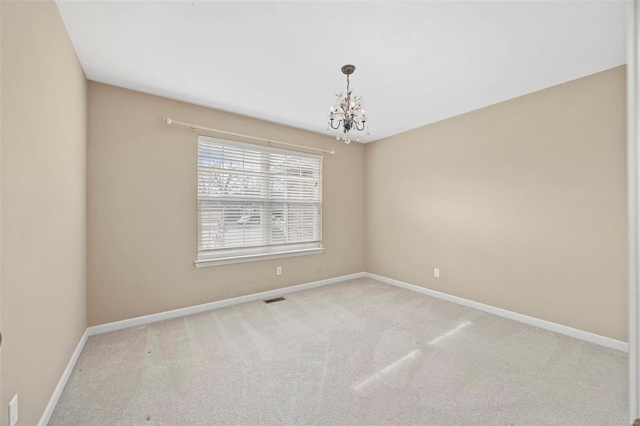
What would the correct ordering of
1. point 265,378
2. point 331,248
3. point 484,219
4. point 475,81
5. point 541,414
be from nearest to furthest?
point 541,414 < point 265,378 < point 475,81 < point 484,219 < point 331,248

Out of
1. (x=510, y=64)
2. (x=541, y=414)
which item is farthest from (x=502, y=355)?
(x=510, y=64)

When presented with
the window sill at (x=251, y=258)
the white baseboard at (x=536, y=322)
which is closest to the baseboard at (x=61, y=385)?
the window sill at (x=251, y=258)

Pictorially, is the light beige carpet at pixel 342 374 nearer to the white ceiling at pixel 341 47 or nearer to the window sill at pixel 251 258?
the window sill at pixel 251 258

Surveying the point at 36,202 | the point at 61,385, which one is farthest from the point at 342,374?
the point at 36,202

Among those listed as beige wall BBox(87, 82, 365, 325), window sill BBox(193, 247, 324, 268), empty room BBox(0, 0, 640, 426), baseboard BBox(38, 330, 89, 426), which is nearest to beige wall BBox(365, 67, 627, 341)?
empty room BBox(0, 0, 640, 426)

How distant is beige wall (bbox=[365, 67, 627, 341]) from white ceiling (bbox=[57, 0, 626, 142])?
361mm

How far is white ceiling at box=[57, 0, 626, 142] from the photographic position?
1.82 m

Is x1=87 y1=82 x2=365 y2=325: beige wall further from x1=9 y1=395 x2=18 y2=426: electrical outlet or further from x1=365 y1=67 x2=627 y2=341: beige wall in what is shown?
x1=365 y1=67 x2=627 y2=341: beige wall

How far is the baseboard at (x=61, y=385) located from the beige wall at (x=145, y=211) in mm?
415

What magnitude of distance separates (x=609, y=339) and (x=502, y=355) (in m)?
1.09

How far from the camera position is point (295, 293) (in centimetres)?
405

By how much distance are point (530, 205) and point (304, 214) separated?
2.93 m

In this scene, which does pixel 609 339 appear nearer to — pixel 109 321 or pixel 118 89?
pixel 109 321

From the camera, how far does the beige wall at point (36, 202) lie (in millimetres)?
1224
